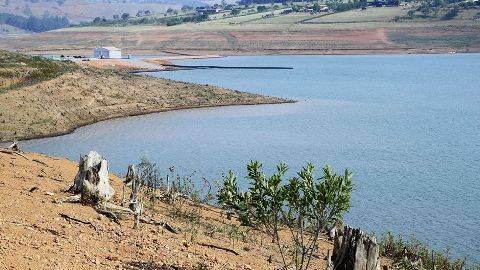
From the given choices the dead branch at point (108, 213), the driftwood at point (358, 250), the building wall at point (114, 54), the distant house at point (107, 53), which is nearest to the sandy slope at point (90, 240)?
the dead branch at point (108, 213)

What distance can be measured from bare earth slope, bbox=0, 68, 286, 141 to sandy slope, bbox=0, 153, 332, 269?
2594 centimetres

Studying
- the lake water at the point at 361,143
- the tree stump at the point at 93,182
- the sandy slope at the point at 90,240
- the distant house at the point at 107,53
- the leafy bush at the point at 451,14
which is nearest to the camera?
the sandy slope at the point at 90,240

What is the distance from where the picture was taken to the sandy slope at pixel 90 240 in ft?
35.9

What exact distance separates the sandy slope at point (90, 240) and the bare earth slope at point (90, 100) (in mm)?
25937

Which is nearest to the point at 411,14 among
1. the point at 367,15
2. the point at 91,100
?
the point at 367,15

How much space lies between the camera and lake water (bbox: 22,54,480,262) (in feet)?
80.5

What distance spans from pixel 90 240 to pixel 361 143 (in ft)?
99.8

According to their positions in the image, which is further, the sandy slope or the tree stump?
the tree stump

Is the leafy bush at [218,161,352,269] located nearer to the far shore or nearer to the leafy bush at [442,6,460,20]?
the far shore

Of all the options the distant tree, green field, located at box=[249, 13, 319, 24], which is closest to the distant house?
green field, located at box=[249, 13, 319, 24]

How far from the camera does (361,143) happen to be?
4119 cm

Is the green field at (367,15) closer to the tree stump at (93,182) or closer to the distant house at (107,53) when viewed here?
the distant house at (107,53)

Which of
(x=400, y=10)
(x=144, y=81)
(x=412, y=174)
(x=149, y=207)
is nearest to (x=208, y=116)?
(x=144, y=81)

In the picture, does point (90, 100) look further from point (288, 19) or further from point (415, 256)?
point (288, 19)
